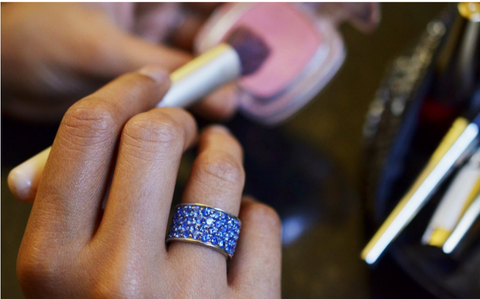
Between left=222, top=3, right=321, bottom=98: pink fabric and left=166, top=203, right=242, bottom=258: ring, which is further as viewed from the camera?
left=222, top=3, right=321, bottom=98: pink fabric

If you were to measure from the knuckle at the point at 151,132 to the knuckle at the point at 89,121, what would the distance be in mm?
13

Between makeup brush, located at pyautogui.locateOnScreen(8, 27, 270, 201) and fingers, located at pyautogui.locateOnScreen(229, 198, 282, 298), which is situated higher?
makeup brush, located at pyautogui.locateOnScreen(8, 27, 270, 201)

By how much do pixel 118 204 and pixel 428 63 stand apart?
12.0 inches

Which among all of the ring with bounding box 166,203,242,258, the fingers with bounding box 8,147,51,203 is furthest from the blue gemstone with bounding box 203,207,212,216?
the fingers with bounding box 8,147,51,203

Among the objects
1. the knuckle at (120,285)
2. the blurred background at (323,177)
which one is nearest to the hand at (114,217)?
the knuckle at (120,285)

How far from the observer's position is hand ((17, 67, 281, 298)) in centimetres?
25

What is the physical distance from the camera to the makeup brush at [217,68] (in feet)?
1.14

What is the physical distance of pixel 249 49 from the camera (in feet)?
1.25

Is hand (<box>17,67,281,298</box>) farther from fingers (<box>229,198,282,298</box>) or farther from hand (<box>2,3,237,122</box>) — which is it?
hand (<box>2,3,237,122</box>)

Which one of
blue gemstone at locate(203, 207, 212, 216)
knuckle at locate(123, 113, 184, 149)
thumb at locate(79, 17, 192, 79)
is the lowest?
blue gemstone at locate(203, 207, 212, 216)

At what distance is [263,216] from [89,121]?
14 cm

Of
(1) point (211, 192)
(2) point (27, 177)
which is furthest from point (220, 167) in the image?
(2) point (27, 177)

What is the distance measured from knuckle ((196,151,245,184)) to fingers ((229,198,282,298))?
0.13 ft

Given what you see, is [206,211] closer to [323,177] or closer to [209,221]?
[209,221]
